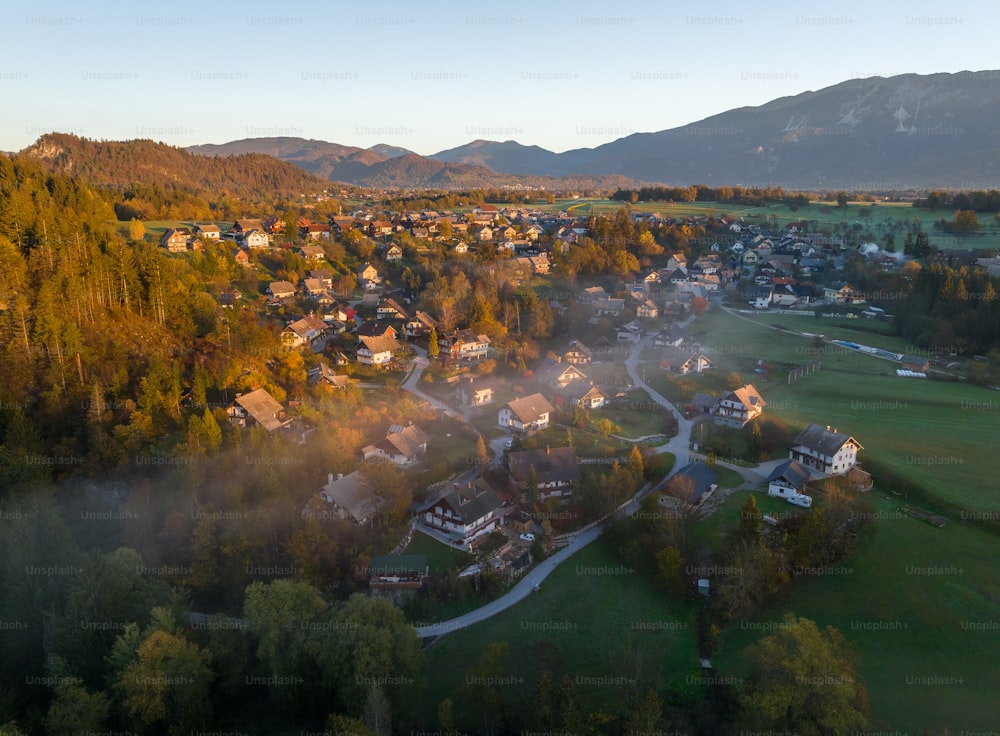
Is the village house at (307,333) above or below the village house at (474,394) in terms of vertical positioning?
above

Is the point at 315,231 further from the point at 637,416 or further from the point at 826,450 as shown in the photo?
the point at 826,450

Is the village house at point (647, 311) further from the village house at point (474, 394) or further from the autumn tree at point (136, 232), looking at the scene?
the autumn tree at point (136, 232)

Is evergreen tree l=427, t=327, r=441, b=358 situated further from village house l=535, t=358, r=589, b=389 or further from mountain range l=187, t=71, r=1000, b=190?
mountain range l=187, t=71, r=1000, b=190

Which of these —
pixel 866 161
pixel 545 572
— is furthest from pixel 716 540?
pixel 866 161

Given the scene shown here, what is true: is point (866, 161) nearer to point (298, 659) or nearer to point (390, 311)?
point (390, 311)

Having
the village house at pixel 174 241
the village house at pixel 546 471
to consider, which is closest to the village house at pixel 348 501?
the village house at pixel 546 471

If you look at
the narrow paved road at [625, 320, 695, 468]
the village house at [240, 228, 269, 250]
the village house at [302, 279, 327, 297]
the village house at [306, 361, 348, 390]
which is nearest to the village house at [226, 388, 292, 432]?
the village house at [306, 361, 348, 390]

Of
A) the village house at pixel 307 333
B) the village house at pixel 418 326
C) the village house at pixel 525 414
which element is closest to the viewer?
the village house at pixel 525 414
